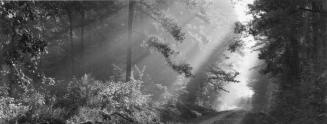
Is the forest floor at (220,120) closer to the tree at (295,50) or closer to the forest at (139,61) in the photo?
the forest at (139,61)

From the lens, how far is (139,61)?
3856cm

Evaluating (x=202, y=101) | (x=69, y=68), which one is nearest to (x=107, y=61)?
(x=69, y=68)

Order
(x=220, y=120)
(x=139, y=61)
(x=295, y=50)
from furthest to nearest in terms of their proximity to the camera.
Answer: (x=139, y=61), (x=295, y=50), (x=220, y=120)

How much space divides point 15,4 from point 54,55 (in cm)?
2823

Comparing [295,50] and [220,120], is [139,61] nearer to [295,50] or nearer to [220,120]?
[295,50]

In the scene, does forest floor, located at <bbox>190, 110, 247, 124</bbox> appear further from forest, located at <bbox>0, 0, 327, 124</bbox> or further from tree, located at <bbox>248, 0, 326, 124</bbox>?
tree, located at <bbox>248, 0, 326, 124</bbox>

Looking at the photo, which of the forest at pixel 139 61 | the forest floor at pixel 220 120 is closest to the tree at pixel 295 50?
the forest at pixel 139 61

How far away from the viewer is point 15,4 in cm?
953

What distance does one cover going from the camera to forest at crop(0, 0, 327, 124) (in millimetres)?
11617

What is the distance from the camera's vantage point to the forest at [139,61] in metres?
11.6

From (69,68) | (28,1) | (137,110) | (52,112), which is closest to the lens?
(28,1)

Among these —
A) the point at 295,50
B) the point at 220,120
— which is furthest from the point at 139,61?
the point at 220,120

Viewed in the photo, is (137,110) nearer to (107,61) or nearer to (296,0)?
(296,0)

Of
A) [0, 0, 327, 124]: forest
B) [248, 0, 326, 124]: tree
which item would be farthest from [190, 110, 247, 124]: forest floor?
[248, 0, 326, 124]: tree
